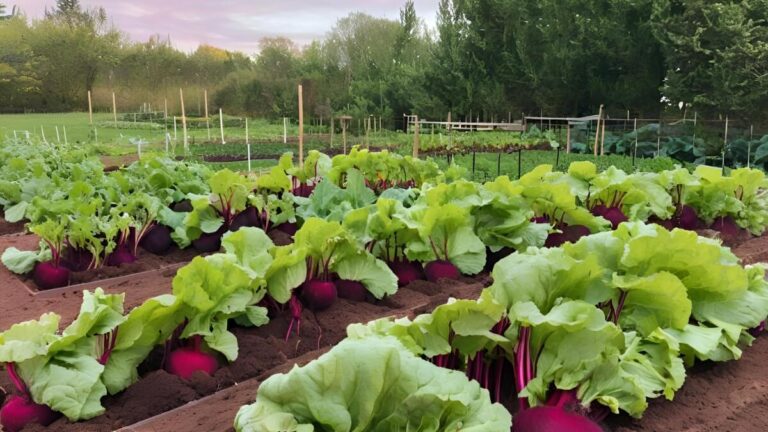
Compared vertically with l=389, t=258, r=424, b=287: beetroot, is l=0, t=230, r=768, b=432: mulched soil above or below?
below

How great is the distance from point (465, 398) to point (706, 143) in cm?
2038

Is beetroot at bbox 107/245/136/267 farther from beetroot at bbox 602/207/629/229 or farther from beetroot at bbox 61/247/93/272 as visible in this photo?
beetroot at bbox 602/207/629/229

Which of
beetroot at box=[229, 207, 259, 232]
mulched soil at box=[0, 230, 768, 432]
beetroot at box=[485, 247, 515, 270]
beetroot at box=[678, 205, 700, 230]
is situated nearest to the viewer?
mulched soil at box=[0, 230, 768, 432]

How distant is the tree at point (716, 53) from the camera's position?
69.6 feet

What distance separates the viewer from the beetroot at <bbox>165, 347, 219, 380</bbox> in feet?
10.8

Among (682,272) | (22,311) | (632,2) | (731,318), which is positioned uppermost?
(632,2)

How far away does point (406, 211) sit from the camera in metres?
4.95

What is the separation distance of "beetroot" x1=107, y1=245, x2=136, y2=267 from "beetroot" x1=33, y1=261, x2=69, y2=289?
0.52 metres

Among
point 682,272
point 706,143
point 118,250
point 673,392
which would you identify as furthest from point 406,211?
point 706,143

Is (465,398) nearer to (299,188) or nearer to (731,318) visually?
(731,318)

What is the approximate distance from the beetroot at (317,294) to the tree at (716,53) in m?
21.4

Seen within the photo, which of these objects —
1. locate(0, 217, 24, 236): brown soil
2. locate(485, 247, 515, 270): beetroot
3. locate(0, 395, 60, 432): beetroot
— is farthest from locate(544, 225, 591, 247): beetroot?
locate(0, 217, 24, 236): brown soil

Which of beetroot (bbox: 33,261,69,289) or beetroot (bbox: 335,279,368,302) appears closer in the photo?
beetroot (bbox: 335,279,368,302)

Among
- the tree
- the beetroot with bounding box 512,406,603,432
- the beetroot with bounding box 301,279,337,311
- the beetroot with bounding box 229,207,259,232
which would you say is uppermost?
the tree
